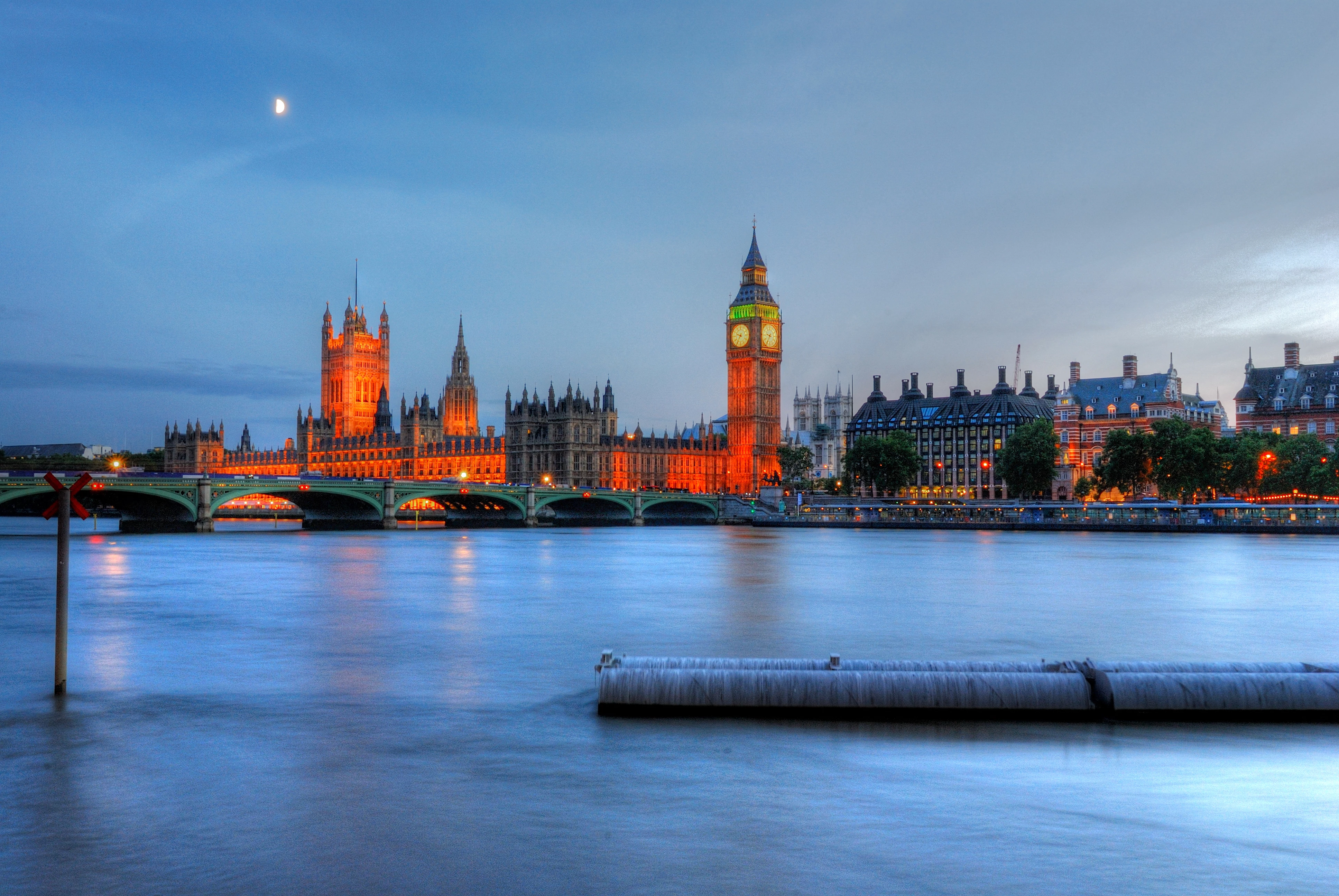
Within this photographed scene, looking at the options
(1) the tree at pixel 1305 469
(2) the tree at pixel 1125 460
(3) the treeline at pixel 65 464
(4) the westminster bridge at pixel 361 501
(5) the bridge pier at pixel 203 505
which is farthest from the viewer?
(3) the treeline at pixel 65 464

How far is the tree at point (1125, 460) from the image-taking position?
94.1 meters

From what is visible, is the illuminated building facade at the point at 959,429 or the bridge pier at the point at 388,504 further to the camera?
the illuminated building facade at the point at 959,429

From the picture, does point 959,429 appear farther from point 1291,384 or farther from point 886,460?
point 1291,384

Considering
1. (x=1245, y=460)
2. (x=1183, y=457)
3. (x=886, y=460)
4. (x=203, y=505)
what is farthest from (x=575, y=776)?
(x=886, y=460)

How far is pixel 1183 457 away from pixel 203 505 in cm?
7469

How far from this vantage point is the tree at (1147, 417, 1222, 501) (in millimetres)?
89312

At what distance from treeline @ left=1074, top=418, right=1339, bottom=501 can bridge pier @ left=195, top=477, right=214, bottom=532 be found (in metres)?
72.9

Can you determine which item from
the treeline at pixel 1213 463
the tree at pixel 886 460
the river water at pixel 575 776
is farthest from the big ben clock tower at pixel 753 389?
the river water at pixel 575 776

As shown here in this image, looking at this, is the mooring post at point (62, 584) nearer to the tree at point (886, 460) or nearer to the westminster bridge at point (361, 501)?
the westminster bridge at point (361, 501)

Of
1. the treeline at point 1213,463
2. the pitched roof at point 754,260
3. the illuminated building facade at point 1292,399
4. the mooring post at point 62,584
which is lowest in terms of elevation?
the mooring post at point 62,584

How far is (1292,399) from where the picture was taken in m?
112

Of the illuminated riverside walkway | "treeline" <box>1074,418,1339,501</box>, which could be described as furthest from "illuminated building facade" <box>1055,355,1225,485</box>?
"treeline" <box>1074,418,1339,501</box>

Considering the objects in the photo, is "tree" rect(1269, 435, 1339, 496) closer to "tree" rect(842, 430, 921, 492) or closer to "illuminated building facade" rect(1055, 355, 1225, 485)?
"illuminated building facade" rect(1055, 355, 1225, 485)

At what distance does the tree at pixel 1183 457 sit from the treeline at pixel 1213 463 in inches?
2.2
